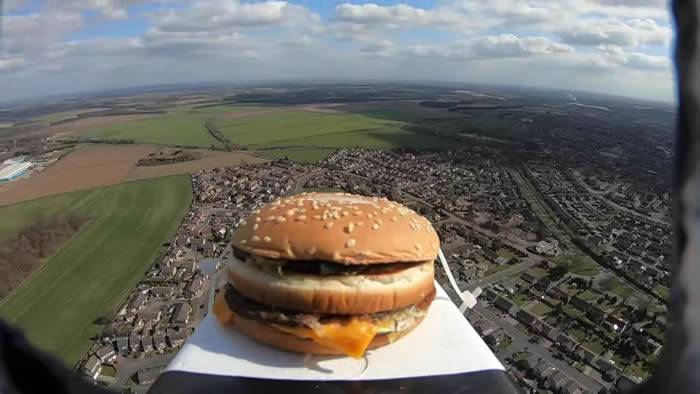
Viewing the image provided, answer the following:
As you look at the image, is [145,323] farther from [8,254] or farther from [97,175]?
[97,175]

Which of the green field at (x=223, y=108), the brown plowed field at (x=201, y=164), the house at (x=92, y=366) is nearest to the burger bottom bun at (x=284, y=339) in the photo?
the house at (x=92, y=366)

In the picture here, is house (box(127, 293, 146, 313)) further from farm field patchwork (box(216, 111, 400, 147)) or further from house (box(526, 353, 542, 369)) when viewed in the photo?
farm field patchwork (box(216, 111, 400, 147))

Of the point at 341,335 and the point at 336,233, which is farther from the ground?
the point at 336,233

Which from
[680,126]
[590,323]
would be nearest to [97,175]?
[590,323]

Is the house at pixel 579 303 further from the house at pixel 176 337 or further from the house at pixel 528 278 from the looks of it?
the house at pixel 176 337

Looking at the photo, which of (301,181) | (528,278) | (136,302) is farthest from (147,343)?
(301,181)

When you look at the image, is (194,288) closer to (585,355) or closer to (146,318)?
(146,318)

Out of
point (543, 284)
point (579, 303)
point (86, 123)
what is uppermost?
point (86, 123)
